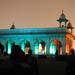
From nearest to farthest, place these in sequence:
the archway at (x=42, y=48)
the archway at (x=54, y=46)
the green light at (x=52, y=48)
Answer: the archway at (x=54, y=46) < the green light at (x=52, y=48) < the archway at (x=42, y=48)

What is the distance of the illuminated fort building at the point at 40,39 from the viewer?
5284cm

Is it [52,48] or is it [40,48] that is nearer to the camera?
[52,48]

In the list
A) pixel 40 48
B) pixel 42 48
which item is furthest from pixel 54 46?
pixel 40 48

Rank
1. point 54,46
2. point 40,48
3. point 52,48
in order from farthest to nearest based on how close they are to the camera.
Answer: point 40,48 < point 54,46 < point 52,48

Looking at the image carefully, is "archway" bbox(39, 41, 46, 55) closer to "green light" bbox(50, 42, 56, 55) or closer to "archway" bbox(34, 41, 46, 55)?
"archway" bbox(34, 41, 46, 55)

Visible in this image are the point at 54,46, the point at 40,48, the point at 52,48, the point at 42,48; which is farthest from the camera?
the point at 40,48

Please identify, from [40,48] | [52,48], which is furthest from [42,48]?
[52,48]

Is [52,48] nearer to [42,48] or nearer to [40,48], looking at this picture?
[42,48]

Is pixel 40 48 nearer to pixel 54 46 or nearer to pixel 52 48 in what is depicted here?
pixel 52 48

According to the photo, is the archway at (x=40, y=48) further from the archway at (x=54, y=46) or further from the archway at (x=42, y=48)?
the archway at (x=54, y=46)

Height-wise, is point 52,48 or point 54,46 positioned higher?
point 54,46

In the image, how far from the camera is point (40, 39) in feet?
176

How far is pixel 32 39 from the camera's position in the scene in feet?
176

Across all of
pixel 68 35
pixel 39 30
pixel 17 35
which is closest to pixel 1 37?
pixel 17 35
